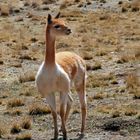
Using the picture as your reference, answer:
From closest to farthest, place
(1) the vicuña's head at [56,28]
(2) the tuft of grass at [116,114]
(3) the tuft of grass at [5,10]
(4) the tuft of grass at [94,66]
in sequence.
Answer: (1) the vicuña's head at [56,28], (2) the tuft of grass at [116,114], (4) the tuft of grass at [94,66], (3) the tuft of grass at [5,10]

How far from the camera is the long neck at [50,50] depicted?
31.2 ft

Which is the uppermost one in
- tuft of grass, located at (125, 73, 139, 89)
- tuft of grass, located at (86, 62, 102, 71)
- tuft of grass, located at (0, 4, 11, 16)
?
tuft of grass, located at (125, 73, 139, 89)

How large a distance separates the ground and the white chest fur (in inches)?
42.7

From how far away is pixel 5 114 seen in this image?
12.4m

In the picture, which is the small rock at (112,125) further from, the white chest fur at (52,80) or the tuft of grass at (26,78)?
the tuft of grass at (26,78)

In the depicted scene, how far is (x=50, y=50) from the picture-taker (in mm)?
9609

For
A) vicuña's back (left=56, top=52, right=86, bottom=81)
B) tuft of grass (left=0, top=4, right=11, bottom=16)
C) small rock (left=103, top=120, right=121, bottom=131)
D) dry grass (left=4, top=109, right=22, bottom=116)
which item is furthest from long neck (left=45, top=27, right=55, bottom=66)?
tuft of grass (left=0, top=4, right=11, bottom=16)

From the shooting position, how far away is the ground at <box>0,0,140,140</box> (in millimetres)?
11008

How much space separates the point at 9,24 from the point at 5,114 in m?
18.0

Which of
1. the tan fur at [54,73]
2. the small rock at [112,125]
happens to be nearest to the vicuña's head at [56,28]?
the tan fur at [54,73]

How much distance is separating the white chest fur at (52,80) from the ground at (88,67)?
3.56 feet

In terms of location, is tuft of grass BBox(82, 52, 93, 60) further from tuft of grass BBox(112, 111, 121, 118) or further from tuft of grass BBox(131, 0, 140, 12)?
tuft of grass BBox(131, 0, 140, 12)

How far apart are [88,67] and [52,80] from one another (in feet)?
27.1

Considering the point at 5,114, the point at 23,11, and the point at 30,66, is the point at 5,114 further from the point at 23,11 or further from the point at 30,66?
the point at 23,11
